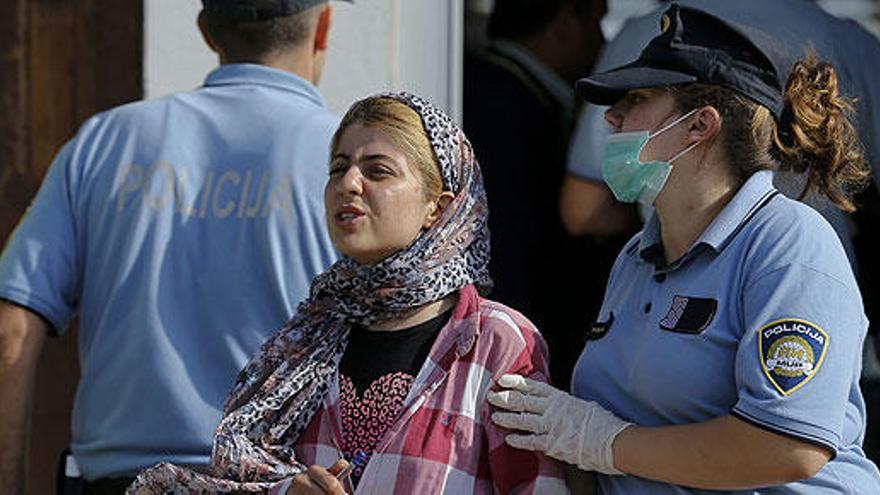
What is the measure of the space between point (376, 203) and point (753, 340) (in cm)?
76

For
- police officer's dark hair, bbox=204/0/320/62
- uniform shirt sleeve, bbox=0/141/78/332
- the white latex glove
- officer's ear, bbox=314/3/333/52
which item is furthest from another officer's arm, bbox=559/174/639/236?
the white latex glove

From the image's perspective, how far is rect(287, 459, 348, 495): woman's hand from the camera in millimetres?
2977

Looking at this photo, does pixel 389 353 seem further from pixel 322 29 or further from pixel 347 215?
pixel 322 29

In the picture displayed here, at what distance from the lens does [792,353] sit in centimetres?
265

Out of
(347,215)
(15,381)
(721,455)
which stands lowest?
(15,381)

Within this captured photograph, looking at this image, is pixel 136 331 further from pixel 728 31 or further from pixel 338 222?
pixel 728 31

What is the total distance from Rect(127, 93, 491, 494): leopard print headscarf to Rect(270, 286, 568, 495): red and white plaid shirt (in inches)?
3.1

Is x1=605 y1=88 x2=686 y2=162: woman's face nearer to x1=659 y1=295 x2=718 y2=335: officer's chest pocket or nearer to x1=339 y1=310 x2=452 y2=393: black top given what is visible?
x1=659 y1=295 x2=718 y2=335: officer's chest pocket

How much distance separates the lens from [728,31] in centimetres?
293

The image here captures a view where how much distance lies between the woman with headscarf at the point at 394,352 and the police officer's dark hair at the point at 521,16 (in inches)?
71.4

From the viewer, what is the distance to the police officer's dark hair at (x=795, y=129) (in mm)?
2881

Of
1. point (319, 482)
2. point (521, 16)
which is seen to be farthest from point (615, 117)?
point (521, 16)

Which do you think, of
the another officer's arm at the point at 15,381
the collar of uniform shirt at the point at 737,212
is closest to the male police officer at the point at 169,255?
the another officer's arm at the point at 15,381

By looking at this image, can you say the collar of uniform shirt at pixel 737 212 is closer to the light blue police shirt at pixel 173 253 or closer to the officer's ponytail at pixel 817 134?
the officer's ponytail at pixel 817 134
